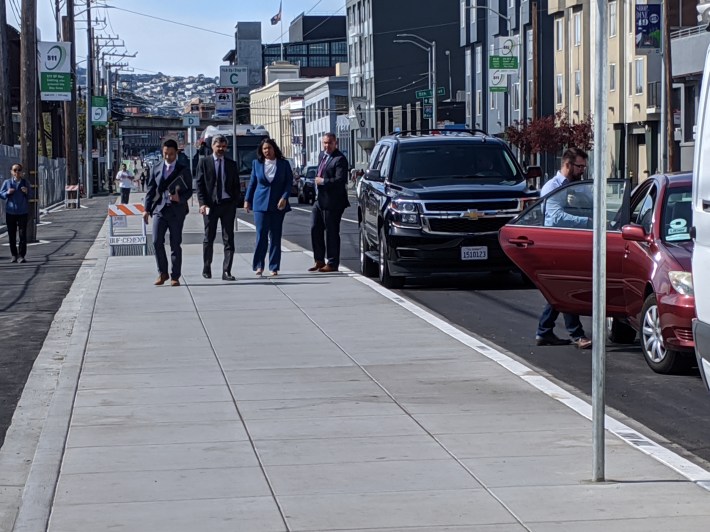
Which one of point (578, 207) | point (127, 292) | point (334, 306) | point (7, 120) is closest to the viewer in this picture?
point (578, 207)

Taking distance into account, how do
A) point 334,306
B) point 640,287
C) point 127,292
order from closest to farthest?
point 640,287 → point 334,306 → point 127,292

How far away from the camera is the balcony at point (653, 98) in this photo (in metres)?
53.9

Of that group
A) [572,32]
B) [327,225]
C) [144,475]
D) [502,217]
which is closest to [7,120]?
[327,225]

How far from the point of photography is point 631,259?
443 inches

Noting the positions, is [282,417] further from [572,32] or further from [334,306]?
[572,32]

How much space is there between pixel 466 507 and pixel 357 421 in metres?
2.25

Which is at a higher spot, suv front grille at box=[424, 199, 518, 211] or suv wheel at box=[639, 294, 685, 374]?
suv front grille at box=[424, 199, 518, 211]

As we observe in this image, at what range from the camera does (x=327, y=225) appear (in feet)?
64.2

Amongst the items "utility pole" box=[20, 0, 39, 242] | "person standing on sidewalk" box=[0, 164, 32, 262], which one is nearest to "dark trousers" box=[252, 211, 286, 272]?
"person standing on sidewalk" box=[0, 164, 32, 262]

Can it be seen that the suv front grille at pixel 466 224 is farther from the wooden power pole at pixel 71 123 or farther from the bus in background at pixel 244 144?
the wooden power pole at pixel 71 123

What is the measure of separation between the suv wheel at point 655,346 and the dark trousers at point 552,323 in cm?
119

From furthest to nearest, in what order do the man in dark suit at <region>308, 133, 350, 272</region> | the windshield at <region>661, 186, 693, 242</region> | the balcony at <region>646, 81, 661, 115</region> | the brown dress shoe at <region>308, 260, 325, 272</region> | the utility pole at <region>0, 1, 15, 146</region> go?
the balcony at <region>646, 81, 661, 115</region>, the utility pole at <region>0, 1, 15, 146</region>, the brown dress shoe at <region>308, 260, 325, 272</region>, the man in dark suit at <region>308, 133, 350, 272</region>, the windshield at <region>661, 186, 693, 242</region>

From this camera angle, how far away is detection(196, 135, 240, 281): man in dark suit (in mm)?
18203

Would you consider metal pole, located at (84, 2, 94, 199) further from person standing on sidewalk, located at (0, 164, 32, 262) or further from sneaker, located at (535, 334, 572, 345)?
sneaker, located at (535, 334, 572, 345)
